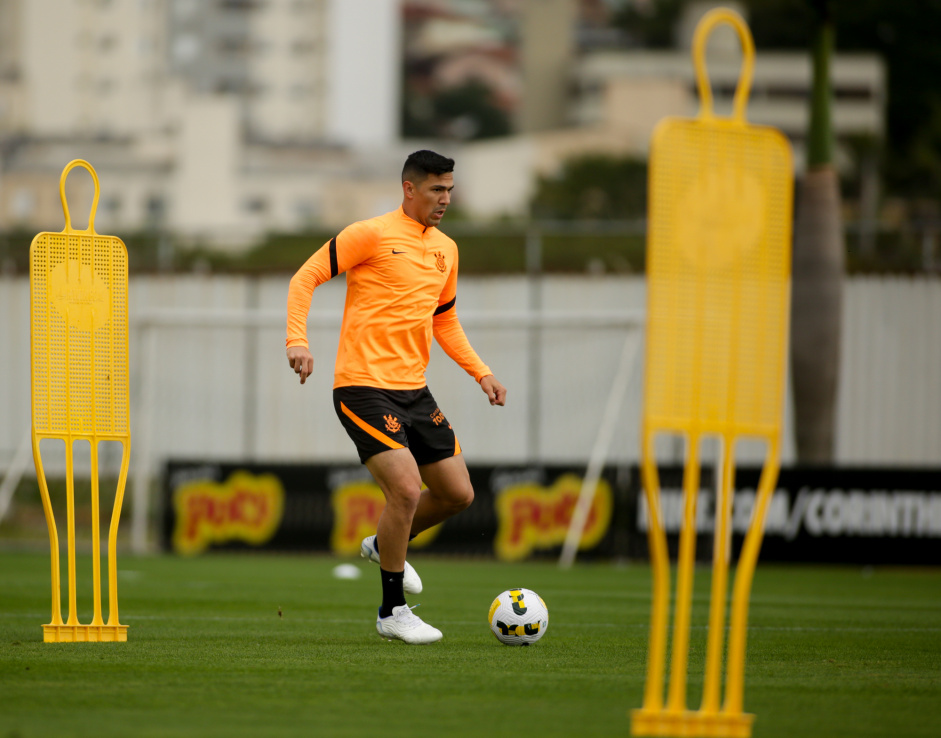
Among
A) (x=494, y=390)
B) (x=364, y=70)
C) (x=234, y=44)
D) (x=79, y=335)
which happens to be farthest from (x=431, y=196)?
(x=234, y=44)

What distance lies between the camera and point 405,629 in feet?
21.4

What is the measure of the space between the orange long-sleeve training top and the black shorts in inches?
2.3

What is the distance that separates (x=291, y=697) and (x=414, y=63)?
126161 mm

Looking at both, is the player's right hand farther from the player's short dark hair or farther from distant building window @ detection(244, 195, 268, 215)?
distant building window @ detection(244, 195, 268, 215)

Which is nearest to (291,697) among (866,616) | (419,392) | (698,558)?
(419,392)

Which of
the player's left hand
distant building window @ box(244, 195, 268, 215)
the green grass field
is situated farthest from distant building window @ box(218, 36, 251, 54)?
the player's left hand

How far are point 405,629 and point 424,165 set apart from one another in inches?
87.7

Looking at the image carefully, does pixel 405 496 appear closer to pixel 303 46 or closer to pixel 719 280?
pixel 719 280

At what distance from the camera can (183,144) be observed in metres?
69.2

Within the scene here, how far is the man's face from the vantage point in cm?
672

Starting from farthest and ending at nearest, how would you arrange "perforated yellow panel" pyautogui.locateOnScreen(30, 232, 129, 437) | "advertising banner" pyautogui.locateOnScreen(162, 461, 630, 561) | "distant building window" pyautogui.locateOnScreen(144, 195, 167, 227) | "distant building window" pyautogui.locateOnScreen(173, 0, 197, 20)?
1. "distant building window" pyautogui.locateOnScreen(173, 0, 197, 20)
2. "distant building window" pyautogui.locateOnScreen(144, 195, 167, 227)
3. "advertising banner" pyautogui.locateOnScreen(162, 461, 630, 561)
4. "perforated yellow panel" pyautogui.locateOnScreen(30, 232, 129, 437)

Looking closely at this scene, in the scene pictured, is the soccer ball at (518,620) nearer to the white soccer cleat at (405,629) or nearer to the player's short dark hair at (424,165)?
the white soccer cleat at (405,629)

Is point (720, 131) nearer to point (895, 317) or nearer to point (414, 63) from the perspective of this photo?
point (895, 317)

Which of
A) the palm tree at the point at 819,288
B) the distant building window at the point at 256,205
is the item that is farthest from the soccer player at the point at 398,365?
the distant building window at the point at 256,205
